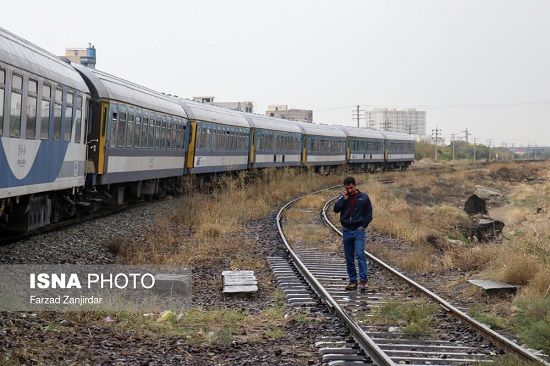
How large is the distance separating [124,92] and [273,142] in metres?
21.6

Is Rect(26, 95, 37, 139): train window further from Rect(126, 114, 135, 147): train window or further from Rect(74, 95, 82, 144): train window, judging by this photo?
Rect(126, 114, 135, 147): train window

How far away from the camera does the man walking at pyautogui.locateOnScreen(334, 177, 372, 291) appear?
448 inches

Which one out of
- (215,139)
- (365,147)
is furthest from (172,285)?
(365,147)

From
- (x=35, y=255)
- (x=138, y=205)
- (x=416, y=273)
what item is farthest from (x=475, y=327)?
(x=138, y=205)

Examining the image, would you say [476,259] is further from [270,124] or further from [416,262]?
[270,124]

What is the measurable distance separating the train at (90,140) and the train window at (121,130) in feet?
0.08

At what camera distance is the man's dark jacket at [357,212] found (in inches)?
448

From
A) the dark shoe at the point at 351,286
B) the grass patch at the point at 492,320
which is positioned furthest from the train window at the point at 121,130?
the grass patch at the point at 492,320

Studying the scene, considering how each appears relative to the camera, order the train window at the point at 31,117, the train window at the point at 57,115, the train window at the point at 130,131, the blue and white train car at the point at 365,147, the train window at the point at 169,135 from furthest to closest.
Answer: the blue and white train car at the point at 365,147 → the train window at the point at 169,135 → the train window at the point at 130,131 → the train window at the point at 57,115 → the train window at the point at 31,117

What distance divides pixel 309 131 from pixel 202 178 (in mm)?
16954

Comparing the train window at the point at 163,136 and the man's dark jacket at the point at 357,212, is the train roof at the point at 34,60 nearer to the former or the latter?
the man's dark jacket at the point at 357,212

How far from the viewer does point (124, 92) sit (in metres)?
20.8

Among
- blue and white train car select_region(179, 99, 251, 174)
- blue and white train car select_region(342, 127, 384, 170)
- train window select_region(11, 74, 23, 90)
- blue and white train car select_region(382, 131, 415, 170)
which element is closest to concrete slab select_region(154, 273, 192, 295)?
train window select_region(11, 74, 23, 90)

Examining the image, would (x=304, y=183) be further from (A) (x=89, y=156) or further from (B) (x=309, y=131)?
(A) (x=89, y=156)
